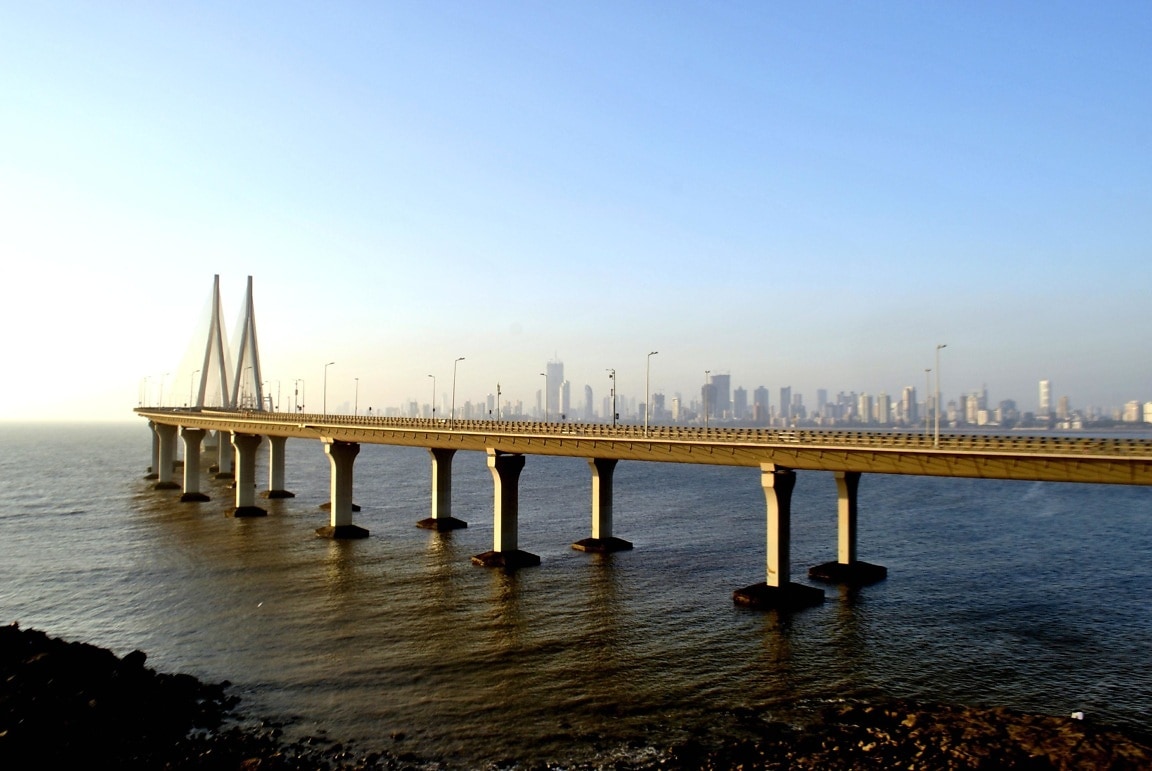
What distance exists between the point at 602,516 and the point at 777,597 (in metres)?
19.6

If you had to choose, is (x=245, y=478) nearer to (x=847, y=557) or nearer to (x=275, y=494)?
(x=275, y=494)

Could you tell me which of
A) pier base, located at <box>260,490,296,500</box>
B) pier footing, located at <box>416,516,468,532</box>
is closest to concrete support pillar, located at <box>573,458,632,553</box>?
pier footing, located at <box>416,516,468,532</box>

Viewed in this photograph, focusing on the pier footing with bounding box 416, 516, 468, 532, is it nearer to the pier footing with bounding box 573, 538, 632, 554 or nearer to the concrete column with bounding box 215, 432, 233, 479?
the pier footing with bounding box 573, 538, 632, 554

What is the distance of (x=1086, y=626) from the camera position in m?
39.4

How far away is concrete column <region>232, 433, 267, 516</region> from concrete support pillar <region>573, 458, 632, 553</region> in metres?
39.8

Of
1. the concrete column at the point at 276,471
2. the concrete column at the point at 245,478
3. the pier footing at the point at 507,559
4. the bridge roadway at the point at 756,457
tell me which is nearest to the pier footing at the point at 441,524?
the bridge roadway at the point at 756,457

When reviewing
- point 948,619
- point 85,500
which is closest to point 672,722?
point 948,619

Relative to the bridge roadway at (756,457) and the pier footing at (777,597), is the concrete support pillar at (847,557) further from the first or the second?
the pier footing at (777,597)

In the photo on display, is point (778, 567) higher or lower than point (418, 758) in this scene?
higher

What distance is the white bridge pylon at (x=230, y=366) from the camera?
128375 millimetres

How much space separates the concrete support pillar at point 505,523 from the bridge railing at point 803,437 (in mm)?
2956

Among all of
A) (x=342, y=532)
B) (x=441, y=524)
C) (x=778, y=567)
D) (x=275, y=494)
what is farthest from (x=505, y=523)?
(x=275, y=494)

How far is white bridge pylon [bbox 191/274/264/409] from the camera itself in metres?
128

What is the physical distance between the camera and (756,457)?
146 ft
